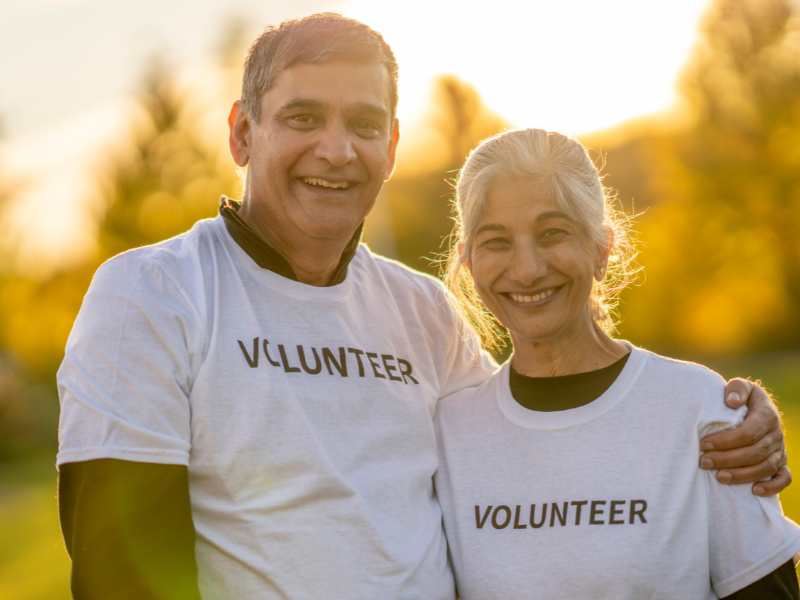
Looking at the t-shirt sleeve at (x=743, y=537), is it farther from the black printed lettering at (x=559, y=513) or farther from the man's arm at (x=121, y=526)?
the man's arm at (x=121, y=526)

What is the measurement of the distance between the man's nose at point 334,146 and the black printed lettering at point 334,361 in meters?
0.67

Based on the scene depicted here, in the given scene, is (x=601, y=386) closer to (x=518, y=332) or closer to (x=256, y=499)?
(x=518, y=332)

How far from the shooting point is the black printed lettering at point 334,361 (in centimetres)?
366

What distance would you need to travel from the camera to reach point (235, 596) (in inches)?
132

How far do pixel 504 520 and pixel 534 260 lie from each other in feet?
3.00

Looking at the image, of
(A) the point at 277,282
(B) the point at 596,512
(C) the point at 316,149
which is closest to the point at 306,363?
(A) the point at 277,282

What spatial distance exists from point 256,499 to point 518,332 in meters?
1.17

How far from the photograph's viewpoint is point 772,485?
3.53m

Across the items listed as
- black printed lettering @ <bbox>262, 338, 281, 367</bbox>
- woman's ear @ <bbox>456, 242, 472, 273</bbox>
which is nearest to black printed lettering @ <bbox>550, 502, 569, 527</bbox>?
woman's ear @ <bbox>456, 242, 472, 273</bbox>

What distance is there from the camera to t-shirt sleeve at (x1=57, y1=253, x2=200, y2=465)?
3105 millimetres

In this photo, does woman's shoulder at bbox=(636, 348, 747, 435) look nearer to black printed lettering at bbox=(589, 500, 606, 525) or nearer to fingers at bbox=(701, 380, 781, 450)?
fingers at bbox=(701, 380, 781, 450)

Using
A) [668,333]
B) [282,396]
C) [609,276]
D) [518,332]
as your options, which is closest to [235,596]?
[282,396]

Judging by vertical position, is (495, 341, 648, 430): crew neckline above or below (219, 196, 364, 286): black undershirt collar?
below

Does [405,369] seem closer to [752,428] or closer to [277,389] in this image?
[277,389]
